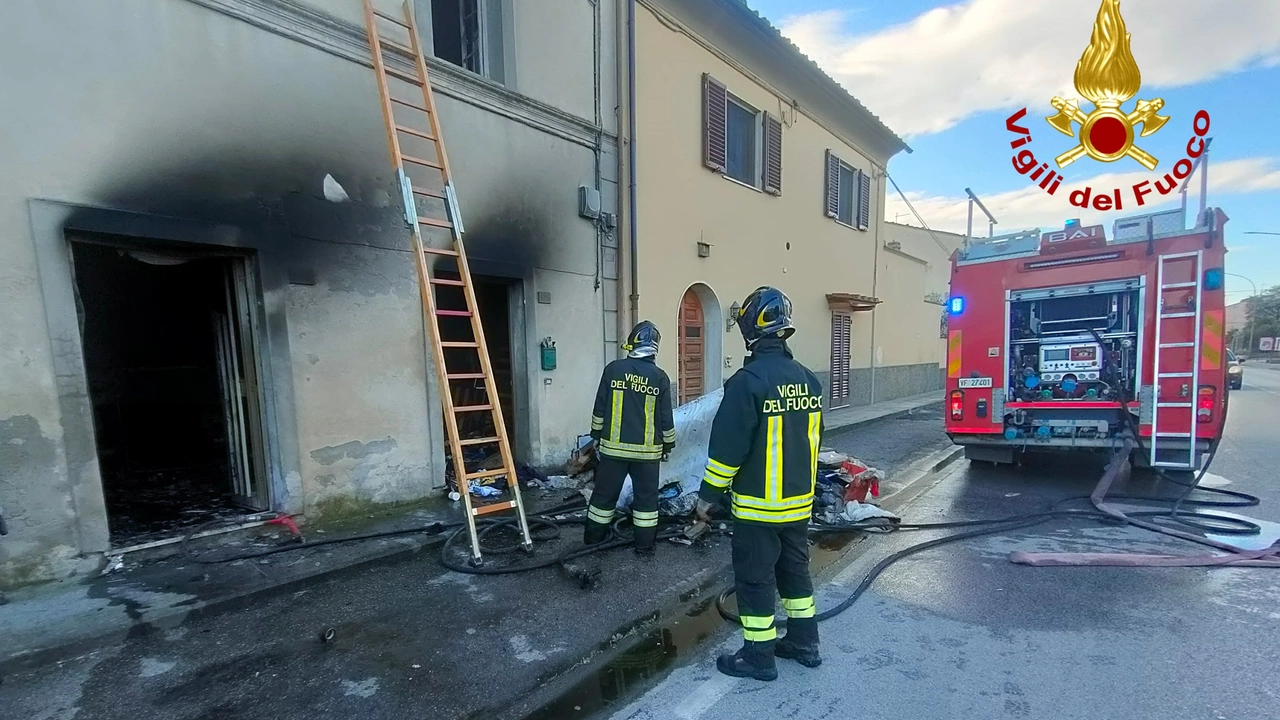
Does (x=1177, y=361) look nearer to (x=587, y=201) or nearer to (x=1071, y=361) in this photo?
(x=1071, y=361)

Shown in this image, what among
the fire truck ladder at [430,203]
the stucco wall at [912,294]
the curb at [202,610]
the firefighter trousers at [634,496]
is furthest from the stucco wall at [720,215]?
the curb at [202,610]

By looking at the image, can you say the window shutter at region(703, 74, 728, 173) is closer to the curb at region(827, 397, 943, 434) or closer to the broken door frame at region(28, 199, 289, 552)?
the curb at region(827, 397, 943, 434)

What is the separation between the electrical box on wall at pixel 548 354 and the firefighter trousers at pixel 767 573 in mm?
3741

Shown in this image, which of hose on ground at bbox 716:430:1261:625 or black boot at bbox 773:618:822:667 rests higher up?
black boot at bbox 773:618:822:667

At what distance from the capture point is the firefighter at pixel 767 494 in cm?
273


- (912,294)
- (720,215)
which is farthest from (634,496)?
(912,294)

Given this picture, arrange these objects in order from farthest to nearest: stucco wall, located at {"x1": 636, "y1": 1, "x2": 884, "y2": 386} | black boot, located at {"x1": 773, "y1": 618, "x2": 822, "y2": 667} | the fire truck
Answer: stucco wall, located at {"x1": 636, "y1": 1, "x2": 884, "y2": 386} < the fire truck < black boot, located at {"x1": 773, "y1": 618, "x2": 822, "y2": 667}

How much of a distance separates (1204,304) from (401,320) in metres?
7.49

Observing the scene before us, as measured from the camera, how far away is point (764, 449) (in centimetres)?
277

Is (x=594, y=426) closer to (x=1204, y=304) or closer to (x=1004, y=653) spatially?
(x=1004, y=653)

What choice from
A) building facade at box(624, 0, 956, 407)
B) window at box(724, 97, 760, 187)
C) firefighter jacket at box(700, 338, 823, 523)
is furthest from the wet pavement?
window at box(724, 97, 760, 187)

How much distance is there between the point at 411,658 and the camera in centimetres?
282

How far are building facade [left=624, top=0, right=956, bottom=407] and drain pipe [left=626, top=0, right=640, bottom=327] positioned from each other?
15cm

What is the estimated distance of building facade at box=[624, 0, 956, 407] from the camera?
25.2 feet
